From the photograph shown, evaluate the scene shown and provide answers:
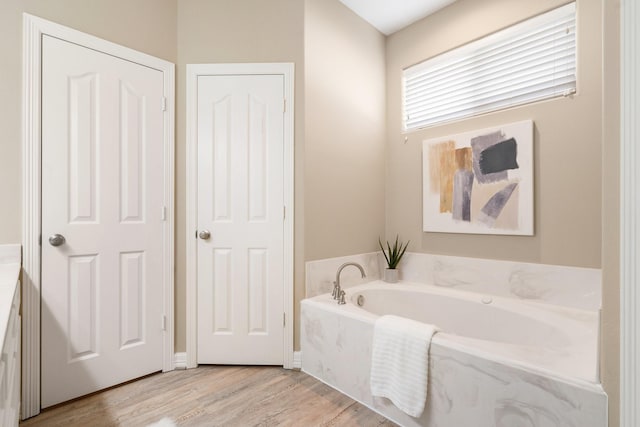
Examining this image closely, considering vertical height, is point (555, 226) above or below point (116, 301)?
above

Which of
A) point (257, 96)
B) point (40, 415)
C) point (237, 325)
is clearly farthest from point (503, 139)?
point (40, 415)

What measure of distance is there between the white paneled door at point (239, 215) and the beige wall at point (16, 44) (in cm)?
57

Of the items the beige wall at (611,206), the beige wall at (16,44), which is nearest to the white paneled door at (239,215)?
the beige wall at (16,44)

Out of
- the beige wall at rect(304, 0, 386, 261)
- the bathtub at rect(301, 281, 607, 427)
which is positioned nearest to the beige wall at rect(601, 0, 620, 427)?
the bathtub at rect(301, 281, 607, 427)

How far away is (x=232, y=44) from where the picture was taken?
2.14 m

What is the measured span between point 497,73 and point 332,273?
1826 mm

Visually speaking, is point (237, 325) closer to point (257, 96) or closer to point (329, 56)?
point (257, 96)

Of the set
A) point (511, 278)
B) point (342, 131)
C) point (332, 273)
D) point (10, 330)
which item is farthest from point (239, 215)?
point (511, 278)

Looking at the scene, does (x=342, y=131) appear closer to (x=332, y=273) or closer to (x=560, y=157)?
A: (x=332, y=273)

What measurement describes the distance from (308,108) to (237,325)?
1.58 meters

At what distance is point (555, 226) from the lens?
74.1 inches

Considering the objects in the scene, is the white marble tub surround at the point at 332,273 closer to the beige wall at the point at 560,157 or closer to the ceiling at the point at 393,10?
the beige wall at the point at 560,157
